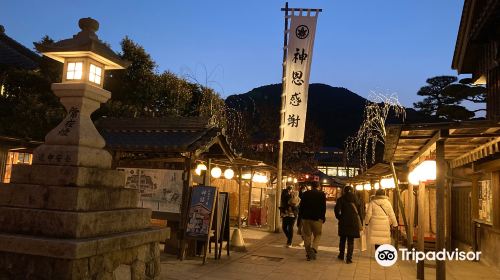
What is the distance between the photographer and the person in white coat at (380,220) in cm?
1145

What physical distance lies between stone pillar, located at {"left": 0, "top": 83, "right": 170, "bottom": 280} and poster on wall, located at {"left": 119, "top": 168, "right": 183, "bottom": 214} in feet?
15.9

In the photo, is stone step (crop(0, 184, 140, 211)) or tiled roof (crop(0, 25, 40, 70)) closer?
stone step (crop(0, 184, 140, 211))

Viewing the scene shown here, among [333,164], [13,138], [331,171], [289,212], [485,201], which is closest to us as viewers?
[485,201]

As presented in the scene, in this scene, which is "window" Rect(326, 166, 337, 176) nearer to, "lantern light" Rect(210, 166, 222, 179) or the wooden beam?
"lantern light" Rect(210, 166, 222, 179)

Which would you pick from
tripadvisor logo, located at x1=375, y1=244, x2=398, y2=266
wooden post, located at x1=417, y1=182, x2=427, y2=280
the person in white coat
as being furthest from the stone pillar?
tripadvisor logo, located at x1=375, y1=244, x2=398, y2=266

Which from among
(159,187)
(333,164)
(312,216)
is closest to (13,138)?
(159,187)

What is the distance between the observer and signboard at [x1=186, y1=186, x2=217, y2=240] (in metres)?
10.8

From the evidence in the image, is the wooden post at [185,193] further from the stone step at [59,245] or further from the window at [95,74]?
the stone step at [59,245]

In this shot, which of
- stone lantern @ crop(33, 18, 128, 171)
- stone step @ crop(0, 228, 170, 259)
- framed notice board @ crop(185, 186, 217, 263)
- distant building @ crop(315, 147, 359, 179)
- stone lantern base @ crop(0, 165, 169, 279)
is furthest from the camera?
distant building @ crop(315, 147, 359, 179)

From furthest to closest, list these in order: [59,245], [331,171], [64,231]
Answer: [331,171]
[64,231]
[59,245]

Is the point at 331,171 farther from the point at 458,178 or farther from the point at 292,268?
the point at 292,268

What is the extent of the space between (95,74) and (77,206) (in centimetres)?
210

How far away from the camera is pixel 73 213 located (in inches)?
207

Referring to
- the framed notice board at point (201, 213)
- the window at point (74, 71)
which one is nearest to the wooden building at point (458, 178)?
the framed notice board at point (201, 213)
